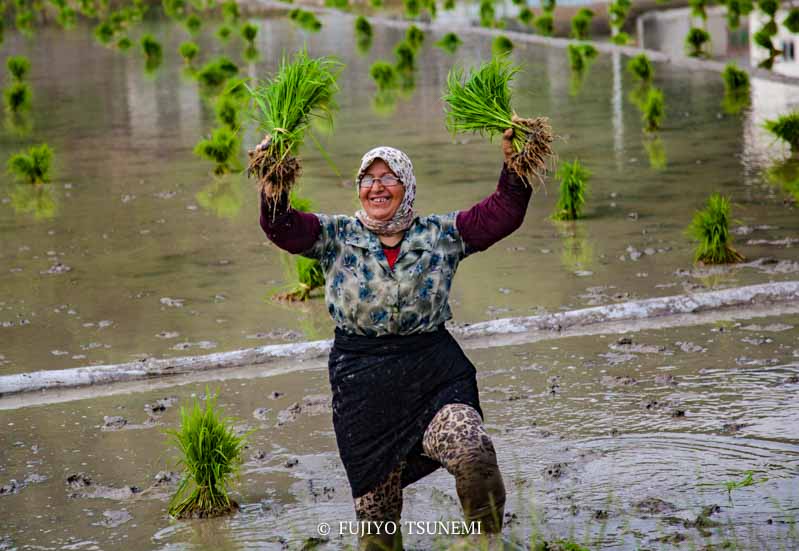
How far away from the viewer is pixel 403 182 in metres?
3.89

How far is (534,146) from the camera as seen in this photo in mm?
3883

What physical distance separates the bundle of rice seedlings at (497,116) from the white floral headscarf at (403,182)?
0.29 meters

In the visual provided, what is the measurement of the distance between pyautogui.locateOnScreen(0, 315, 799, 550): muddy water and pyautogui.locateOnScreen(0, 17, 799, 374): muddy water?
2.93ft

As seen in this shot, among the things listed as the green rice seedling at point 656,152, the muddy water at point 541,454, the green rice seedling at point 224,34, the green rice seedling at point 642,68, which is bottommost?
the muddy water at point 541,454

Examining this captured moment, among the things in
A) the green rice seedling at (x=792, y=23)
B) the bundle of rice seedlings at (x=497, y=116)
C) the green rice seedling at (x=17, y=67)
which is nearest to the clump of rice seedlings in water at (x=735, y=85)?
the green rice seedling at (x=792, y=23)

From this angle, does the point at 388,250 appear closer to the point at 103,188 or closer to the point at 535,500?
the point at 535,500

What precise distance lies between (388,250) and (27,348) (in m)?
3.33

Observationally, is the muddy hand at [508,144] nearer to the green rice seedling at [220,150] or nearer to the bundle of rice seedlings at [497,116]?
the bundle of rice seedlings at [497,116]

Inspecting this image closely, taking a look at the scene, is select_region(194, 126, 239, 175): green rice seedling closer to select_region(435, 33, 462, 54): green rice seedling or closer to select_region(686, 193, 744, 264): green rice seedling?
select_region(686, 193, 744, 264): green rice seedling

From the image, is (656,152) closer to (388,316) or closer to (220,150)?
(220,150)

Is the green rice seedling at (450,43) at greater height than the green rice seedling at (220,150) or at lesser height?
greater

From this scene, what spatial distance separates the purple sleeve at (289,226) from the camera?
384 centimetres

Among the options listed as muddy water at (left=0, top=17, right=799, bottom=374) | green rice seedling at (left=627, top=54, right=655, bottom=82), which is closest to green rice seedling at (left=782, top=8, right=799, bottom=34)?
muddy water at (left=0, top=17, right=799, bottom=374)

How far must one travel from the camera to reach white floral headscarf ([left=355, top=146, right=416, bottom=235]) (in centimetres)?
387
